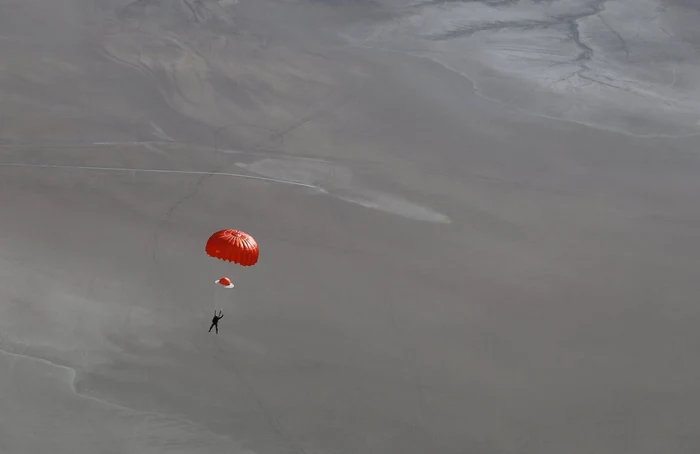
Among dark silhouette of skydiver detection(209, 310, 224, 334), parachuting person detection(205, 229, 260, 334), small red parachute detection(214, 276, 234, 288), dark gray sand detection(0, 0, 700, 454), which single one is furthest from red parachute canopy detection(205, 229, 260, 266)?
dark gray sand detection(0, 0, 700, 454)

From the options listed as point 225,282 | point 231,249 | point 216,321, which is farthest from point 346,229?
point 216,321

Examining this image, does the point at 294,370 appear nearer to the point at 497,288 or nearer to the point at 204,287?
the point at 204,287

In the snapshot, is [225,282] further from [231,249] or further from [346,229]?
[346,229]

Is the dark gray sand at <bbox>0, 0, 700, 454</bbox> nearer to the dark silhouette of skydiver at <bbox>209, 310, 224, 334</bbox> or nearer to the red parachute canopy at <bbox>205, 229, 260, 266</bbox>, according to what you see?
the dark silhouette of skydiver at <bbox>209, 310, 224, 334</bbox>

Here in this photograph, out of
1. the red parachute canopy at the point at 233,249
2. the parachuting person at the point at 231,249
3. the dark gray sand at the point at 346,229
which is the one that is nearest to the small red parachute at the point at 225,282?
the parachuting person at the point at 231,249

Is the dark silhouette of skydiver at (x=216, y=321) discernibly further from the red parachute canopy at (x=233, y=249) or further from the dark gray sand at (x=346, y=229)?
the red parachute canopy at (x=233, y=249)
